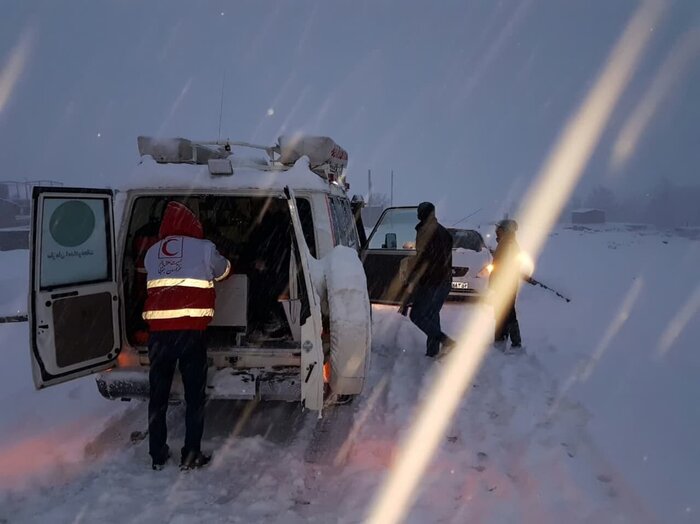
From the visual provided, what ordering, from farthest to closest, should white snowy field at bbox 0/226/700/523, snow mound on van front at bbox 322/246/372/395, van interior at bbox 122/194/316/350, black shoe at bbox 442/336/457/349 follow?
black shoe at bbox 442/336/457/349 < van interior at bbox 122/194/316/350 < snow mound on van front at bbox 322/246/372/395 < white snowy field at bbox 0/226/700/523

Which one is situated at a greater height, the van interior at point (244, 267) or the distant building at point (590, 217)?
the van interior at point (244, 267)

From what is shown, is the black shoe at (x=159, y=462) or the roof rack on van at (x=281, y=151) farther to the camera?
the roof rack on van at (x=281, y=151)

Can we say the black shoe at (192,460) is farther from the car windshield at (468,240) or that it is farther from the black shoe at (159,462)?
the car windshield at (468,240)

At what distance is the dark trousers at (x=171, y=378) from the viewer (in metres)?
3.60

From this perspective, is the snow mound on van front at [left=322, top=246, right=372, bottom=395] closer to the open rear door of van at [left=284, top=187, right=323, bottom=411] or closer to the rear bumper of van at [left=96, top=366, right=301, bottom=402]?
the open rear door of van at [left=284, top=187, right=323, bottom=411]

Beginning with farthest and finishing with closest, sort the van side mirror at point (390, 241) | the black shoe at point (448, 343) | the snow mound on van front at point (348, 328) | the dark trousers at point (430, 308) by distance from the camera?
the van side mirror at point (390, 241), the black shoe at point (448, 343), the dark trousers at point (430, 308), the snow mound on van front at point (348, 328)

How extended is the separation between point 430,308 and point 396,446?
2.40m

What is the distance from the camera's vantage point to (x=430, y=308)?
20.0 feet

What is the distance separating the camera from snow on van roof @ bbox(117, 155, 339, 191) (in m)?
3.98

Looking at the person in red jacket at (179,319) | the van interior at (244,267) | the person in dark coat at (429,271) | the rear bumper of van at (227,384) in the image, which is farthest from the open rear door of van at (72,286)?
the person in dark coat at (429,271)

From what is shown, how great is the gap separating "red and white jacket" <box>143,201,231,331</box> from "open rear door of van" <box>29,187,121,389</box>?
45cm

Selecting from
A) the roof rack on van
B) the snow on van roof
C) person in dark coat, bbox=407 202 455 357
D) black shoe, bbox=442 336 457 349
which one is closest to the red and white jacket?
the snow on van roof

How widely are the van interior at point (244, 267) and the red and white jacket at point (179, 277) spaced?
53 centimetres

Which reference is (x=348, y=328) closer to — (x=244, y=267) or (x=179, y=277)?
(x=179, y=277)
